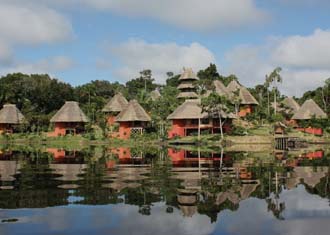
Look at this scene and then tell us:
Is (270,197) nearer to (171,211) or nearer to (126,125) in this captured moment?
(171,211)

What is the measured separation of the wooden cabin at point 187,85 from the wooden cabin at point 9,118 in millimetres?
25476

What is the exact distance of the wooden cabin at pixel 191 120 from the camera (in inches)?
2415

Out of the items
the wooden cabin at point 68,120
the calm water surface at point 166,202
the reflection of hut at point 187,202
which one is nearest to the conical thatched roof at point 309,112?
the wooden cabin at point 68,120

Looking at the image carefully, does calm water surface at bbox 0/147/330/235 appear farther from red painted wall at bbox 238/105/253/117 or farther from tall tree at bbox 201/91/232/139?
red painted wall at bbox 238/105/253/117

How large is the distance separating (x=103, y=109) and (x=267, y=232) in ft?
211

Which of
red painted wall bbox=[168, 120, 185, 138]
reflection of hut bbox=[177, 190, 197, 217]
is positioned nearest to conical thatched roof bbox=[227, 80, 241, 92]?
red painted wall bbox=[168, 120, 185, 138]

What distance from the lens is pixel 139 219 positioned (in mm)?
13172

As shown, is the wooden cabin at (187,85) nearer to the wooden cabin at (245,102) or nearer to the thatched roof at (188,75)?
the thatched roof at (188,75)

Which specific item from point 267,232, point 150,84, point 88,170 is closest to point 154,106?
point 88,170

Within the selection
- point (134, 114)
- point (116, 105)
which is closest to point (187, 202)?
point (134, 114)

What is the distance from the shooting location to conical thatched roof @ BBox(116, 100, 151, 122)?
6519 cm

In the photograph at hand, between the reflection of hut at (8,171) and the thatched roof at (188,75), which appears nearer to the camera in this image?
the reflection of hut at (8,171)

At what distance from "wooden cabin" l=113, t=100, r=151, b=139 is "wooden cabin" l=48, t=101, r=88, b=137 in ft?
23.1

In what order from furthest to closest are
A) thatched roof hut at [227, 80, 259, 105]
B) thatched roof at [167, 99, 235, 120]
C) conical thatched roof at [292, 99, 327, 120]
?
thatched roof hut at [227, 80, 259, 105], conical thatched roof at [292, 99, 327, 120], thatched roof at [167, 99, 235, 120]
